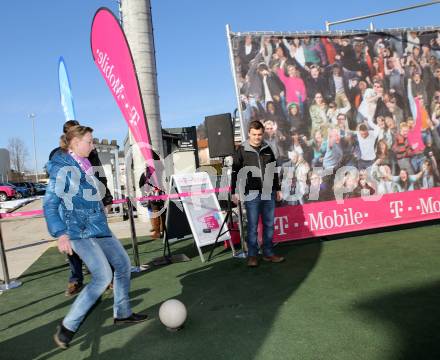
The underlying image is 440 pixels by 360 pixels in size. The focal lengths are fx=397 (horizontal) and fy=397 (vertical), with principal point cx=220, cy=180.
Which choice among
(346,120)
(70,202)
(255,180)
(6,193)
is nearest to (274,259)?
(255,180)

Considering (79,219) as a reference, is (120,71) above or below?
above

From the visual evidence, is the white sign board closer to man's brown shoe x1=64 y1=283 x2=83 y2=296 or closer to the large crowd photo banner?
the large crowd photo banner

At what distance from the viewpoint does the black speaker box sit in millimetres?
7289

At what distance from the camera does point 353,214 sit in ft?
23.5

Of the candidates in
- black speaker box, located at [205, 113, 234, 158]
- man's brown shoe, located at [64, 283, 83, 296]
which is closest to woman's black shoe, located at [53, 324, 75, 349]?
man's brown shoe, located at [64, 283, 83, 296]

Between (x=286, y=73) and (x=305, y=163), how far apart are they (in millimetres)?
1656

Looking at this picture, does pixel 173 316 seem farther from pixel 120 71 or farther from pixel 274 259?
pixel 120 71

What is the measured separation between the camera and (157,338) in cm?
359

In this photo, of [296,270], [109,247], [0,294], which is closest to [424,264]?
[296,270]

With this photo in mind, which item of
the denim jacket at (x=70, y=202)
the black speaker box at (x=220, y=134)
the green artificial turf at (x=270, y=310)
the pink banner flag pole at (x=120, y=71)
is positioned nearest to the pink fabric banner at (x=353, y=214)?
the green artificial turf at (x=270, y=310)

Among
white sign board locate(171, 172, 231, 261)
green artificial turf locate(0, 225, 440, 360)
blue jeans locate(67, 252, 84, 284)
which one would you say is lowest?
green artificial turf locate(0, 225, 440, 360)

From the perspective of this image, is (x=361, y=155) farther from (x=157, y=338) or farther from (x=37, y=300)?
(x=37, y=300)

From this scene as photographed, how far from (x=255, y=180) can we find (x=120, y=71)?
3404 millimetres

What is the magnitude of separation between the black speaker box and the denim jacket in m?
4.08
